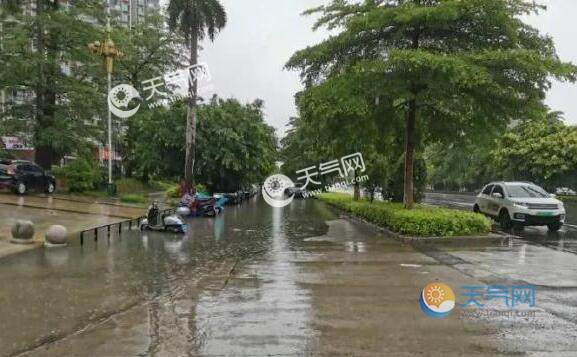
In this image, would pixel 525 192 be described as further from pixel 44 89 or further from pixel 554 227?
pixel 44 89

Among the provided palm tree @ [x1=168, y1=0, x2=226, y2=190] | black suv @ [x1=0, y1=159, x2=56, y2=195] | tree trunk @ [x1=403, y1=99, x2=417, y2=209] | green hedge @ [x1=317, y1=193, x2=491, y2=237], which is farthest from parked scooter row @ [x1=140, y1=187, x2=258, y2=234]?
black suv @ [x1=0, y1=159, x2=56, y2=195]

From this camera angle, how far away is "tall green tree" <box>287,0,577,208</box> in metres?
13.2

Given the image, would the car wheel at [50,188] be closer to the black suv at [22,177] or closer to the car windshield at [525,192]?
the black suv at [22,177]

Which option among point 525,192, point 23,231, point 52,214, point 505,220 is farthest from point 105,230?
point 525,192

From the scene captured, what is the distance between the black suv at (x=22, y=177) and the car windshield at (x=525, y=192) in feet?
75.3

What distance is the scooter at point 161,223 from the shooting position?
17.1 m

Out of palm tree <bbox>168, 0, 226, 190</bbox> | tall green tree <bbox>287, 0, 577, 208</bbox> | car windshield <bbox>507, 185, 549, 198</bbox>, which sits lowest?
car windshield <bbox>507, 185, 549, 198</bbox>

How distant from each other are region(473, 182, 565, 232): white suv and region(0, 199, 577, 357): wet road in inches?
147

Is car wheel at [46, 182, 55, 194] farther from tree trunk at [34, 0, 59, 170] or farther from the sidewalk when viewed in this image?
tree trunk at [34, 0, 59, 170]

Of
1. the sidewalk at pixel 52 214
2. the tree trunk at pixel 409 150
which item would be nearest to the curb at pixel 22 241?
the sidewalk at pixel 52 214

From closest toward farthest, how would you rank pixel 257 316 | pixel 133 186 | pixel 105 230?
pixel 257 316
pixel 105 230
pixel 133 186

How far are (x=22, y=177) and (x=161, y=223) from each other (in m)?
14.0

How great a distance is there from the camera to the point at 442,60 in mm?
12609

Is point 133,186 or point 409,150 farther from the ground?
point 409,150
